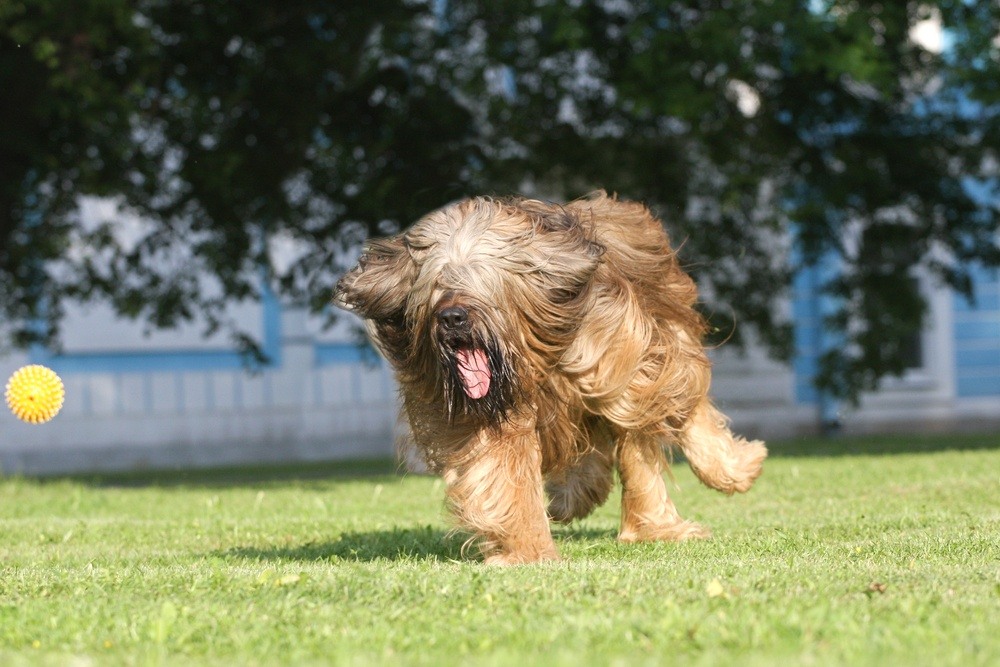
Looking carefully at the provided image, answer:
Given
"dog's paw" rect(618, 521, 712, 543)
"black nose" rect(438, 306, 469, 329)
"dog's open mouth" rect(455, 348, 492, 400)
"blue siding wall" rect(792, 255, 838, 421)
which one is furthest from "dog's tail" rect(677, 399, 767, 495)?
"blue siding wall" rect(792, 255, 838, 421)

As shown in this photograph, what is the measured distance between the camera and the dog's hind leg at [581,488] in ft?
22.7

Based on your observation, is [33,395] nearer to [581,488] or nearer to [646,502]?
[581,488]

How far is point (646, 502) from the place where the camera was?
6.72m

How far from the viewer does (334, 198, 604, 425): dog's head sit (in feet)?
18.0

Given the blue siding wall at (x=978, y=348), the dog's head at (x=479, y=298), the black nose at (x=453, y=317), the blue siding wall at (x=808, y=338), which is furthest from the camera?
the blue siding wall at (x=978, y=348)

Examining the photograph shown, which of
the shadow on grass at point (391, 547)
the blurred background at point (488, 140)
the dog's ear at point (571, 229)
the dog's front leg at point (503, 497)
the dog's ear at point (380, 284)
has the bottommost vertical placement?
the shadow on grass at point (391, 547)

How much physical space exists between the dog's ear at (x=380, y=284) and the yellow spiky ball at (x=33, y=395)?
1.61 metres

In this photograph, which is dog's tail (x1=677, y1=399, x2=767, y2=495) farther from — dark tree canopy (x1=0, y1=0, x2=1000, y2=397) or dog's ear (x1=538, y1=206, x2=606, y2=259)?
dark tree canopy (x1=0, y1=0, x2=1000, y2=397)

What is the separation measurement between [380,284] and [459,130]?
28.7ft

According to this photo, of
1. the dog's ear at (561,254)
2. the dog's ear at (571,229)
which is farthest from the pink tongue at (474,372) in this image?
the dog's ear at (571,229)

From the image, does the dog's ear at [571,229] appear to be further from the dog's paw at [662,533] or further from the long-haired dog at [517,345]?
the dog's paw at [662,533]

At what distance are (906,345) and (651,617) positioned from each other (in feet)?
47.1

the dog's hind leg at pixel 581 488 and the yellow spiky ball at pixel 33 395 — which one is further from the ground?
the yellow spiky ball at pixel 33 395

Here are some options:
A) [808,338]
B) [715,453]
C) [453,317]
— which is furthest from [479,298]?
[808,338]
